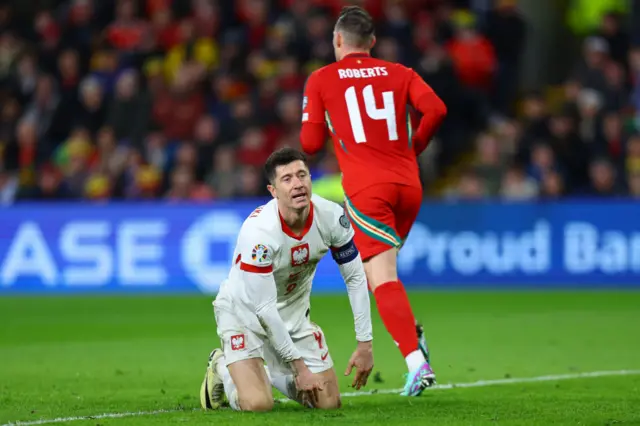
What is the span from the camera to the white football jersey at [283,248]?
666cm

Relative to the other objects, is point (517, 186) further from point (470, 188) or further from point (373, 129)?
point (373, 129)

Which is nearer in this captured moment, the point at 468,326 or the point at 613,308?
the point at 468,326

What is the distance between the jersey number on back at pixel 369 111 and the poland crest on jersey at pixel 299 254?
118 centimetres

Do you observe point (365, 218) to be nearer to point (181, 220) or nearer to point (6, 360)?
point (6, 360)

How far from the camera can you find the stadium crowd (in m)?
17.2

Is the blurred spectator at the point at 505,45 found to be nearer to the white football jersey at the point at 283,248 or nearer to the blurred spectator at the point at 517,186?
the blurred spectator at the point at 517,186

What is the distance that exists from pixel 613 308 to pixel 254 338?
25.4 ft

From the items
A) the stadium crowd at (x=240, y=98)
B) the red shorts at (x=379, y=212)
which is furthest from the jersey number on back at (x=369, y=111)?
the stadium crowd at (x=240, y=98)

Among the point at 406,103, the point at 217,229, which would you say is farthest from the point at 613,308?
the point at 406,103

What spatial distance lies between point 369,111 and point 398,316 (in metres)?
1.33

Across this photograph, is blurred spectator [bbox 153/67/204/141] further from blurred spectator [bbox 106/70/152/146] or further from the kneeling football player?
the kneeling football player

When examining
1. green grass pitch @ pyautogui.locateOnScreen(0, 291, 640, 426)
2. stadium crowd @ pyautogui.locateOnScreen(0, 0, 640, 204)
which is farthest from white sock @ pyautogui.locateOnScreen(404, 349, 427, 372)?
stadium crowd @ pyautogui.locateOnScreen(0, 0, 640, 204)

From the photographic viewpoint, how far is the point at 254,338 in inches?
278

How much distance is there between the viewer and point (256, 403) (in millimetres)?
6844
